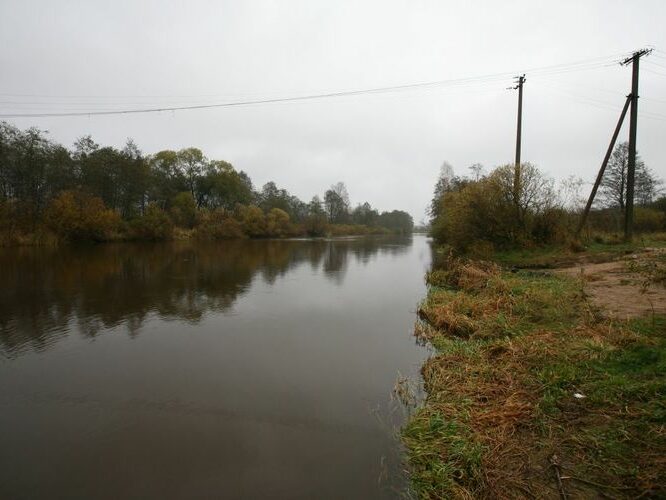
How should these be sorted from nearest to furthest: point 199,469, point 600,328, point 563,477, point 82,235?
1. point 563,477
2. point 199,469
3. point 600,328
4. point 82,235

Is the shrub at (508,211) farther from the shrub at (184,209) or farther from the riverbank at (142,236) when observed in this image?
the shrub at (184,209)

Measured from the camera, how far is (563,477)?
3.28 m

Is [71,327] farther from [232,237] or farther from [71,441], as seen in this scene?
[232,237]

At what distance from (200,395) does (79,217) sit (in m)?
38.1

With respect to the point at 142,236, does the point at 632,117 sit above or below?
above

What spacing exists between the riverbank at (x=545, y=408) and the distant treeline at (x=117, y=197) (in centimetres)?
3885

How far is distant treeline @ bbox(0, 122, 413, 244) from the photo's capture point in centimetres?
3359

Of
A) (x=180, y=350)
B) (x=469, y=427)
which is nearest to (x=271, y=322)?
(x=180, y=350)

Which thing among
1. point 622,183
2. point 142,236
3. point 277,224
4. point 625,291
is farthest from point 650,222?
point 142,236

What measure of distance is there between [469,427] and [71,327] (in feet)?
31.0

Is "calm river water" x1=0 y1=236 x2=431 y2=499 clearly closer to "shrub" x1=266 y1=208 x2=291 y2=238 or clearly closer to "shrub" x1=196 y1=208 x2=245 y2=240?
"shrub" x1=196 y1=208 x2=245 y2=240

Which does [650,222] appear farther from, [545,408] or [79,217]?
[79,217]

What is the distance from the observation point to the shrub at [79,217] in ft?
113

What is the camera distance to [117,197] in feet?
150
